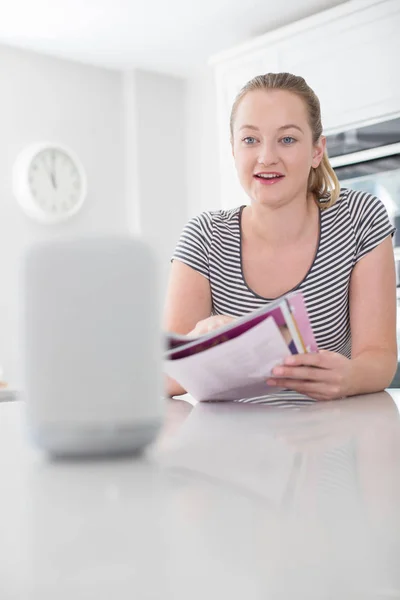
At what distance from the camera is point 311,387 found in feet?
3.39

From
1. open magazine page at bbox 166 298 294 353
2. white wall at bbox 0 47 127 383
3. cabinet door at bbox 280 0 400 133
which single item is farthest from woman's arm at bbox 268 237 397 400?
white wall at bbox 0 47 127 383

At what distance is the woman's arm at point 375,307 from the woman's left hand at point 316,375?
0.20 metres

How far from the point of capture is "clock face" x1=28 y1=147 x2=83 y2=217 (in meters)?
4.22

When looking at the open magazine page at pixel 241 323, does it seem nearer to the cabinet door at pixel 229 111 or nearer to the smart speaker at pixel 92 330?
the smart speaker at pixel 92 330

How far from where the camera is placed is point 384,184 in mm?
3357

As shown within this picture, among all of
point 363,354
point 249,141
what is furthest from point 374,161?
point 363,354

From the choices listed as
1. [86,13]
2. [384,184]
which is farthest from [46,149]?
[384,184]

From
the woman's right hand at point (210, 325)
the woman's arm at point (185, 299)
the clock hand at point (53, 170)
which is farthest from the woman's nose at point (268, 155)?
the clock hand at point (53, 170)

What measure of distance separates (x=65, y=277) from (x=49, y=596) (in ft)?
0.74

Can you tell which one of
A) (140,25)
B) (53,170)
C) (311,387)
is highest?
(140,25)

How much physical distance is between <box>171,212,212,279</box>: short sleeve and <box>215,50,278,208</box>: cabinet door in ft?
8.13

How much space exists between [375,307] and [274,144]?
1.29 feet

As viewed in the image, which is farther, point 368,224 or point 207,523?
point 368,224

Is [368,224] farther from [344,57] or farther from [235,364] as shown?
[344,57]
